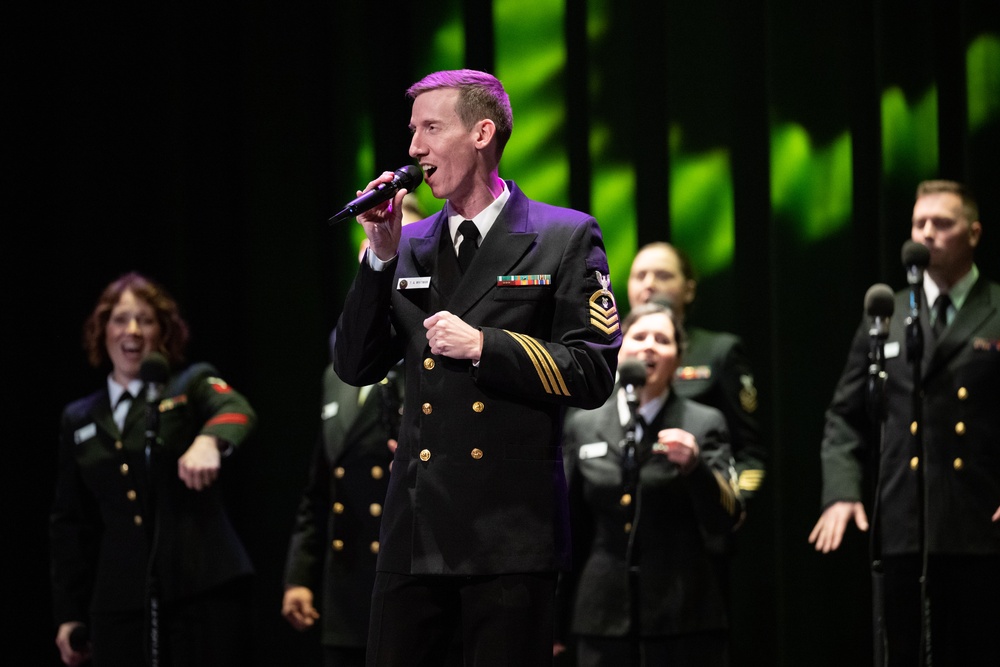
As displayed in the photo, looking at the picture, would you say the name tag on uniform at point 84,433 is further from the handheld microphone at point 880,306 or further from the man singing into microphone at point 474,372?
the handheld microphone at point 880,306

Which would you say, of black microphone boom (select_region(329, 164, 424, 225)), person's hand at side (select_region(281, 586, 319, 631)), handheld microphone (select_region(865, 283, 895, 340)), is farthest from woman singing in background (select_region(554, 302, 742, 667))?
black microphone boom (select_region(329, 164, 424, 225))

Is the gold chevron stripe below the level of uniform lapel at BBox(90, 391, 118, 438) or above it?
above

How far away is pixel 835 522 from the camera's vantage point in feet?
11.9

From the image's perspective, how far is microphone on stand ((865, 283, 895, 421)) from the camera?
Result: 3213 millimetres

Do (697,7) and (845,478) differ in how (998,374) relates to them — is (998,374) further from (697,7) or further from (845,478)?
(697,7)

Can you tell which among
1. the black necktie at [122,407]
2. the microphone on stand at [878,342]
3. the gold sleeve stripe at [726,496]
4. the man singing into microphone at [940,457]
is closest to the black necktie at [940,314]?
the man singing into microphone at [940,457]

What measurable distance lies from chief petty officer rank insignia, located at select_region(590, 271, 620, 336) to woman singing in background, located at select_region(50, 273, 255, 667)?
1735 millimetres

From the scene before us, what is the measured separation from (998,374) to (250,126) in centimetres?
352

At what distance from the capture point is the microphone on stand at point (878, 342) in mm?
3213

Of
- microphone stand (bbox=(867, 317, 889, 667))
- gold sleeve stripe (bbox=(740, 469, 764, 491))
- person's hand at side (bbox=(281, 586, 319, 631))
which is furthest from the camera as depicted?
gold sleeve stripe (bbox=(740, 469, 764, 491))

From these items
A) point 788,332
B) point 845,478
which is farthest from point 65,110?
point 845,478

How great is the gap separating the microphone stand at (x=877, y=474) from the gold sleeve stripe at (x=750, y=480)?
0.77 meters

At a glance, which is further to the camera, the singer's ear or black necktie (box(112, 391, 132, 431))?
black necktie (box(112, 391, 132, 431))

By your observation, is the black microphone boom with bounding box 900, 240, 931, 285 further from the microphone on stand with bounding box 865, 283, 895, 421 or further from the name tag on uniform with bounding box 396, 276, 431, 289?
the name tag on uniform with bounding box 396, 276, 431, 289
